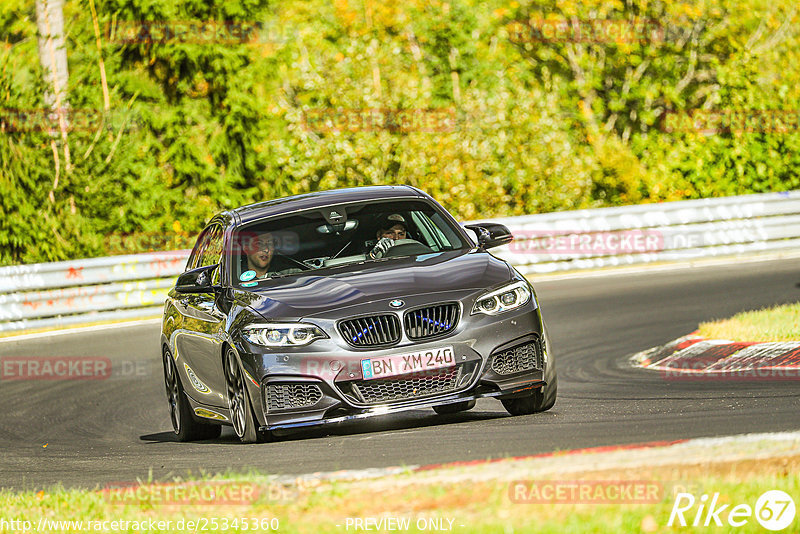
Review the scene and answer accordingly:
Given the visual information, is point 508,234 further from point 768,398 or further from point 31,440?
point 31,440

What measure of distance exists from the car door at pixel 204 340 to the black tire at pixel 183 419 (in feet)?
0.58

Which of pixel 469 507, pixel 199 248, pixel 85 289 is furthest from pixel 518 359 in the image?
pixel 85 289

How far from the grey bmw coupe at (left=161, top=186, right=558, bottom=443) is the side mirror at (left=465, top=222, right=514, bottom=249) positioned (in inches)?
0.8

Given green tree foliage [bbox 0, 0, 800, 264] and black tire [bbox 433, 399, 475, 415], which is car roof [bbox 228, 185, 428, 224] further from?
green tree foliage [bbox 0, 0, 800, 264]

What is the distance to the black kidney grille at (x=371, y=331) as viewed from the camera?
8102 mm

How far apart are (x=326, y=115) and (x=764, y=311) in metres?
14.9

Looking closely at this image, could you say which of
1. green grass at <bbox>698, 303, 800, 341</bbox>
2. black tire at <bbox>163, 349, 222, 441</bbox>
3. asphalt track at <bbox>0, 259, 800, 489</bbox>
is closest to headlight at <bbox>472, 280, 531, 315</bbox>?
asphalt track at <bbox>0, 259, 800, 489</bbox>

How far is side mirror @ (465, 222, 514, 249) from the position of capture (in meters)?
9.68

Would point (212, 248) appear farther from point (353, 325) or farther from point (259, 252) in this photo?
point (353, 325)

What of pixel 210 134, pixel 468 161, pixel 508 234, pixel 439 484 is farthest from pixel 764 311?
pixel 210 134

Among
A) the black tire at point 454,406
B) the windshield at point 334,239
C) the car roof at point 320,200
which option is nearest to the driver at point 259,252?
the windshield at point 334,239

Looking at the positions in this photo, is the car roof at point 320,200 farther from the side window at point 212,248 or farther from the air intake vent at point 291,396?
the air intake vent at point 291,396

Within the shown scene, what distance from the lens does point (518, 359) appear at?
27.6 feet

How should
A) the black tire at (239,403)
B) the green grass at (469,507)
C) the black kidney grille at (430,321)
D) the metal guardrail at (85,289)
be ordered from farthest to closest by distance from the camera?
the metal guardrail at (85,289) → the black tire at (239,403) → the black kidney grille at (430,321) → the green grass at (469,507)
